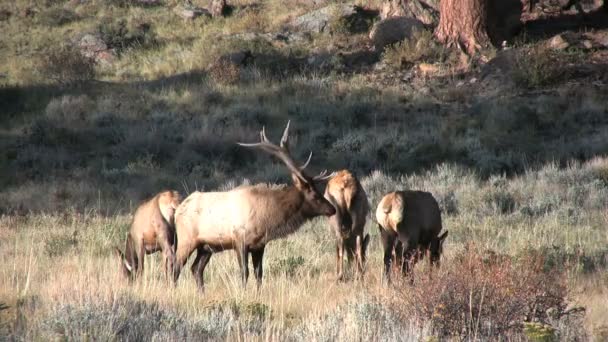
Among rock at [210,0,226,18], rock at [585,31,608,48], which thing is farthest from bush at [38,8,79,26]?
rock at [585,31,608,48]

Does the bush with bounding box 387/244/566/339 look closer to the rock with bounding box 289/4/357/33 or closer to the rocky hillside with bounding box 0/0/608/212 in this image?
the rocky hillside with bounding box 0/0/608/212

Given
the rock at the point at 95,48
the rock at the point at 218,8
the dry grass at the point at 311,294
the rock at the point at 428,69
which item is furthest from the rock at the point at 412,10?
the dry grass at the point at 311,294

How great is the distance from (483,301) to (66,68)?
2592 cm

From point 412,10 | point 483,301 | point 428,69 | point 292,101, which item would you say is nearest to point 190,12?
point 412,10

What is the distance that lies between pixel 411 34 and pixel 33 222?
56.2 feet

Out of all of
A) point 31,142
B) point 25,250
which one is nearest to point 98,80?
point 31,142

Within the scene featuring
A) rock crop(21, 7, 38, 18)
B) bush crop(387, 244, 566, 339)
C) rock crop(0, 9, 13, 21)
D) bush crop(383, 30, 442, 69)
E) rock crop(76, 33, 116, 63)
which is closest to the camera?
bush crop(387, 244, 566, 339)

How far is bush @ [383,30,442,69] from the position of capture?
2798cm

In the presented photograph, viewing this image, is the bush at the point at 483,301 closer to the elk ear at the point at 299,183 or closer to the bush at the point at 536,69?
the elk ear at the point at 299,183

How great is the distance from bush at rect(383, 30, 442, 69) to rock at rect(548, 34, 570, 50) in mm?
3316

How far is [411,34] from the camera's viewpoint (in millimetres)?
29250

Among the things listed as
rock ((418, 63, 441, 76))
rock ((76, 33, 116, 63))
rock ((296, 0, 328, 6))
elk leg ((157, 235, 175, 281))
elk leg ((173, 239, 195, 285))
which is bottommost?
rock ((76, 33, 116, 63))

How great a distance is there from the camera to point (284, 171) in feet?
67.4

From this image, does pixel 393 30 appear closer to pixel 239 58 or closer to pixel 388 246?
pixel 239 58
